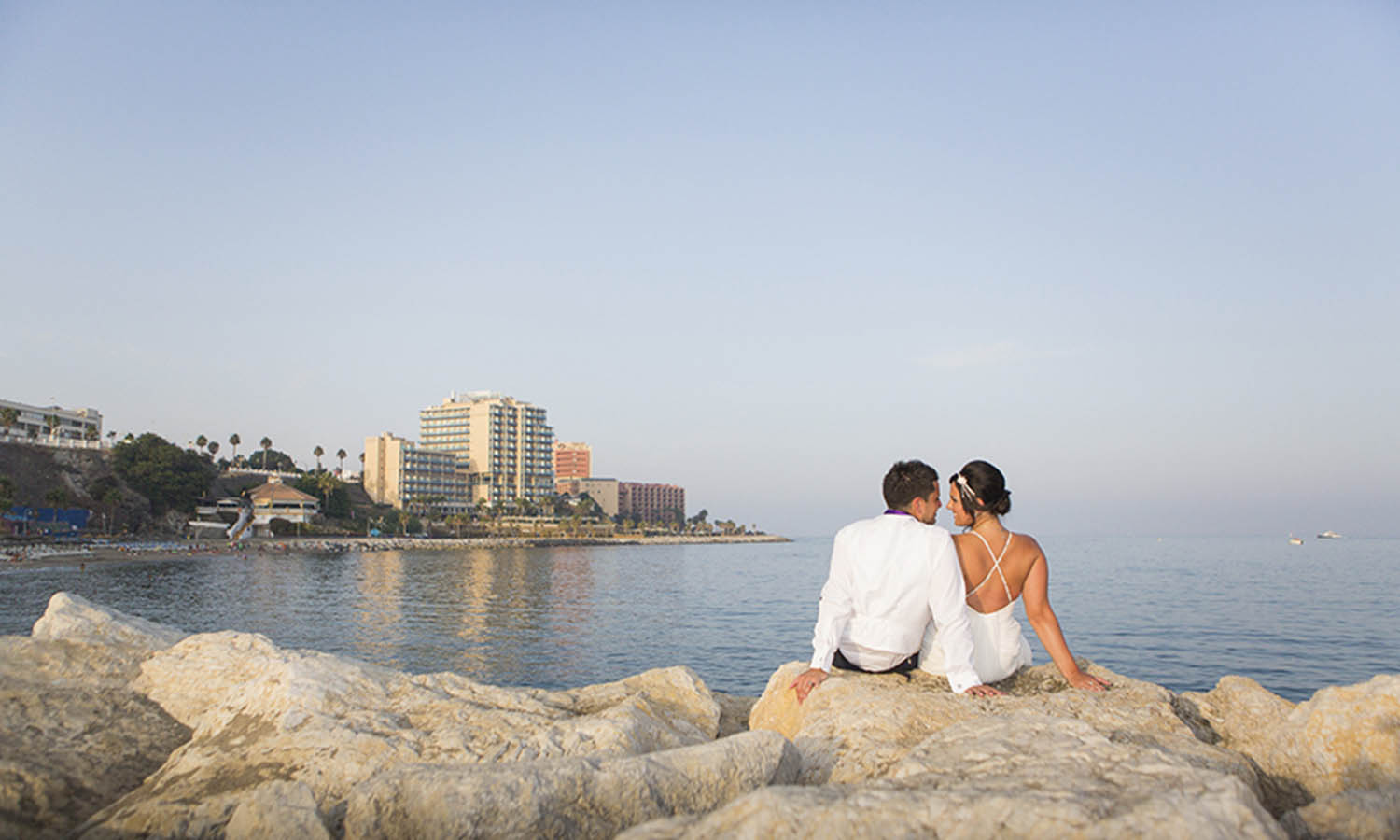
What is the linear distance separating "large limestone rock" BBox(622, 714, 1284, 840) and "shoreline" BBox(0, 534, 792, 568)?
82712 millimetres

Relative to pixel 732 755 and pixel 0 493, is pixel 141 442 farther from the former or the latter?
pixel 732 755

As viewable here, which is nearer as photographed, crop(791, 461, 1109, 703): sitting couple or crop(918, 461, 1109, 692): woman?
crop(791, 461, 1109, 703): sitting couple

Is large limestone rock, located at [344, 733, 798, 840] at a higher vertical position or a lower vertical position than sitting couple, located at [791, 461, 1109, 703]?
lower

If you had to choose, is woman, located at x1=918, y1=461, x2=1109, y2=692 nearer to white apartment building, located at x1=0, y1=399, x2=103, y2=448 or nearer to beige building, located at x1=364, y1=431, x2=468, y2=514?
white apartment building, located at x1=0, y1=399, x2=103, y2=448

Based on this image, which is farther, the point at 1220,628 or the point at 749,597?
the point at 749,597

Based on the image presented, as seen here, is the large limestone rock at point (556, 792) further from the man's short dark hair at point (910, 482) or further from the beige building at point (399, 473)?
the beige building at point (399, 473)

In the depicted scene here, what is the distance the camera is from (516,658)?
97.6 feet

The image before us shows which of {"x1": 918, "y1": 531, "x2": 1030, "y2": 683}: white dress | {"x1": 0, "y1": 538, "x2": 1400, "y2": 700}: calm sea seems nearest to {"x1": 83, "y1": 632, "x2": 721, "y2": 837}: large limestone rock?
{"x1": 918, "y1": 531, "x2": 1030, "y2": 683}: white dress

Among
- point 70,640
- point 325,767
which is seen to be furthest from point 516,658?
point 325,767

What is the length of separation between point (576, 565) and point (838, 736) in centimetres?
9934

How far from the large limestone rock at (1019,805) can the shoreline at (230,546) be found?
82712mm

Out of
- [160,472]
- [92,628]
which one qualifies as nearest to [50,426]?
[160,472]

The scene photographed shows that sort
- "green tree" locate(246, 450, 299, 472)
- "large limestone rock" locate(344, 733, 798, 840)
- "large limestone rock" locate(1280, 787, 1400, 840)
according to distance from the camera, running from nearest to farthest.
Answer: "large limestone rock" locate(1280, 787, 1400, 840)
"large limestone rock" locate(344, 733, 798, 840)
"green tree" locate(246, 450, 299, 472)

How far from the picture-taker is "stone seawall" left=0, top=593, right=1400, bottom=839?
288cm
